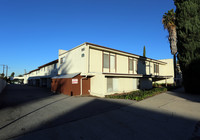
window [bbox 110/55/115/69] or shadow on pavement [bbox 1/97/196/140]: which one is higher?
window [bbox 110/55/115/69]

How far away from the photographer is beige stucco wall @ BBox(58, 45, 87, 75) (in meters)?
14.2

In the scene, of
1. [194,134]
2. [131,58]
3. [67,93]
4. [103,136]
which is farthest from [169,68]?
[103,136]

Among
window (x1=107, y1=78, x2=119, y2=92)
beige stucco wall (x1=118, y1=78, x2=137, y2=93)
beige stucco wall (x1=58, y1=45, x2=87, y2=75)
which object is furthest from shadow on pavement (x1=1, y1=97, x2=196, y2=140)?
beige stucco wall (x1=118, y1=78, x2=137, y2=93)

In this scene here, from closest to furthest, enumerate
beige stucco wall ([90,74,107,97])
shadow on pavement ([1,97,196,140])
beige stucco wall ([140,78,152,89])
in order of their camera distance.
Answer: shadow on pavement ([1,97,196,140])
beige stucco wall ([90,74,107,97])
beige stucco wall ([140,78,152,89])

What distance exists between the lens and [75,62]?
52.2 feet

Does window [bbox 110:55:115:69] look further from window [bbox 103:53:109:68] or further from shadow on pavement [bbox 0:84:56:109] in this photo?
shadow on pavement [bbox 0:84:56:109]

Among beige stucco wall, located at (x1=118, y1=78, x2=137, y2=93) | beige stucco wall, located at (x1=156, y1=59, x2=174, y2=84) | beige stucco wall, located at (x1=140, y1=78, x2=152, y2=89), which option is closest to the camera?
beige stucco wall, located at (x1=118, y1=78, x2=137, y2=93)

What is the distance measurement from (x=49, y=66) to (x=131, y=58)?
1909cm

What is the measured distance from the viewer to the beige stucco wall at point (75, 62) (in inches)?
558

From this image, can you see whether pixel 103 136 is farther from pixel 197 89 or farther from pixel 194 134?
pixel 197 89

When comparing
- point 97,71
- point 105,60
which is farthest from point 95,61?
point 105,60

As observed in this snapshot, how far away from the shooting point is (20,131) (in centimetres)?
456

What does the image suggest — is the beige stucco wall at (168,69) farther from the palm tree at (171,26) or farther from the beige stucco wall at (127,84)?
the beige stucco wall at (127,84)

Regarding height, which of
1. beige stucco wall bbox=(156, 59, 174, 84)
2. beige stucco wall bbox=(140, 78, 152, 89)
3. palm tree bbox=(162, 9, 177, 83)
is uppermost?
palm tree bbox=(162, 9, 177, 83)
